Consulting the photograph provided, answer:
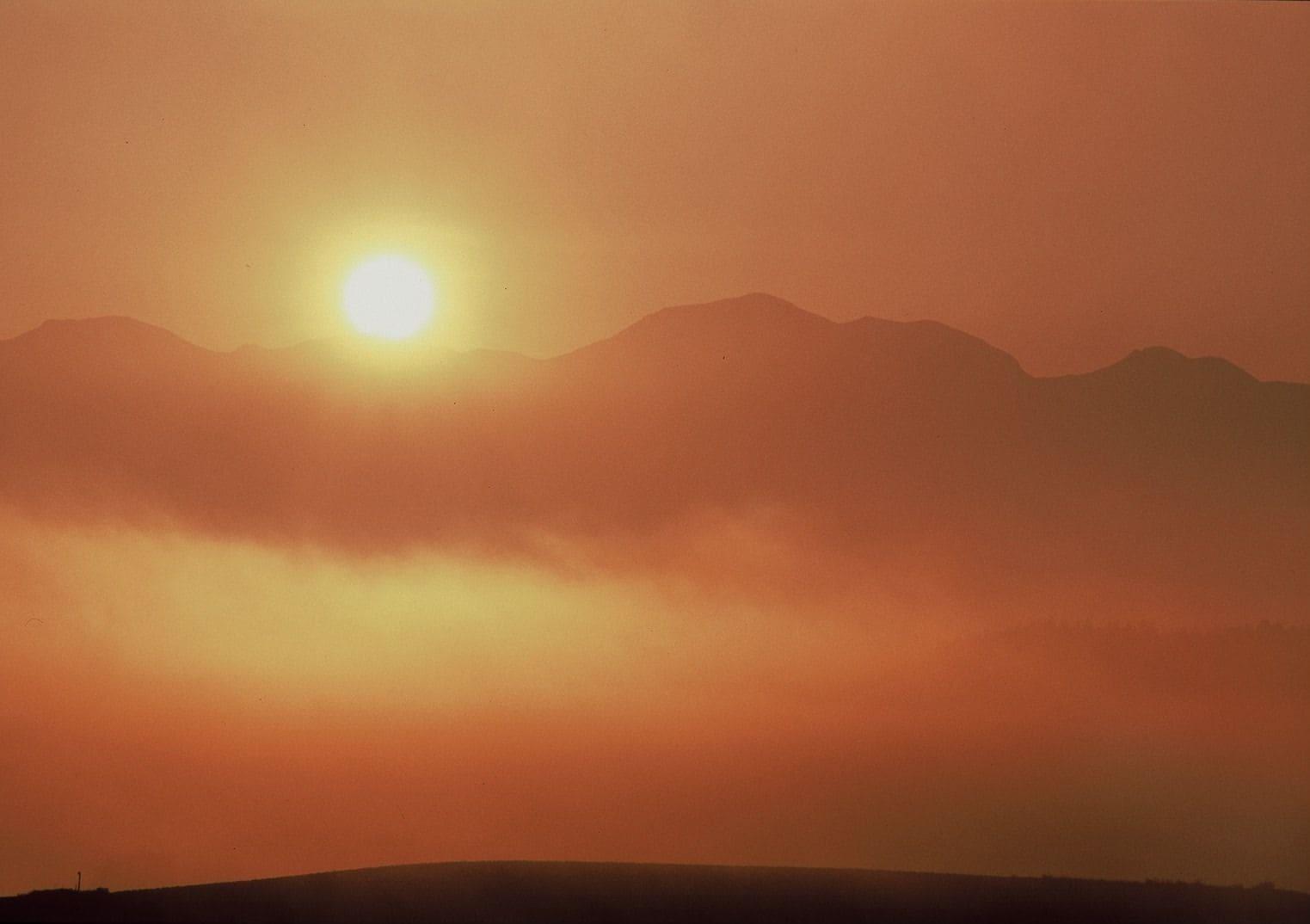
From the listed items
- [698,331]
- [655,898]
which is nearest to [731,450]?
[698,331]

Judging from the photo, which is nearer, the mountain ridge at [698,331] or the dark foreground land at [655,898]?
the dark foreground land at [655,898]

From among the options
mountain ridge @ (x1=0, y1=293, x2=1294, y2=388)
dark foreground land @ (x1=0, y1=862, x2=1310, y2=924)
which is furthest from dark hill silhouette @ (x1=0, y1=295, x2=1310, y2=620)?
dark foreground land @ (x1=0, y1=862, x2=1310, y2=924)

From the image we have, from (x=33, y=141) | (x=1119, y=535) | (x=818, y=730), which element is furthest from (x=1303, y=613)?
(x=33, y=141)

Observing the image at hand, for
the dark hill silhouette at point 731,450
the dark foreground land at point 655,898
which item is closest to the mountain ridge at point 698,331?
the dark hill silhouette at point 731,450

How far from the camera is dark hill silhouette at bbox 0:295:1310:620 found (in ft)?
12.8

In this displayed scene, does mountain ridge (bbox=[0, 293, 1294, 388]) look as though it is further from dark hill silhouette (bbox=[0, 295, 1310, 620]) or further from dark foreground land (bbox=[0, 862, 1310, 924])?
dark foreground land (bbox=[0, 862, 1310, 924])

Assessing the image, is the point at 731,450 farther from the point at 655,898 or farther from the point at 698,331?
the point at 655,898

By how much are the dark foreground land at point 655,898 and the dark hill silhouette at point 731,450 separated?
32.3 inches

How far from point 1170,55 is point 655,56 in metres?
1.52

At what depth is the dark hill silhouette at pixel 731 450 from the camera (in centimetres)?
389

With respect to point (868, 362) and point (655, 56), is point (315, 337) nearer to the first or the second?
point (655, 56)

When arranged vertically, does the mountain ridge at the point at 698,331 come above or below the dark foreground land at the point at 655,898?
above

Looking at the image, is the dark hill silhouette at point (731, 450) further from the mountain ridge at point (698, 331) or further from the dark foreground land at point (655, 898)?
the dark foreground land at point (655, 898)

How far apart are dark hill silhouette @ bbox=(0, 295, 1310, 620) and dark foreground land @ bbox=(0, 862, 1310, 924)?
2.69ft
